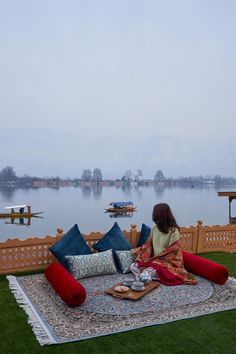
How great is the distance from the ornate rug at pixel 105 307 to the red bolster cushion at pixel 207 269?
0.14 meters

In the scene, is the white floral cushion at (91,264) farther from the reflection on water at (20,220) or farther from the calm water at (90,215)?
the reflection on water at (20,220)

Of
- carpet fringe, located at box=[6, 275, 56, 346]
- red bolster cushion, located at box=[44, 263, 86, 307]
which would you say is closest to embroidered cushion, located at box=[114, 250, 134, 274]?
red bolster cushion, located at box=[44, 263, 86, 307]

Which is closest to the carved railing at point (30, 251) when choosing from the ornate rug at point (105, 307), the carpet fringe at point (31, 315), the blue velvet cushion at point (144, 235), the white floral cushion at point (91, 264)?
the blue velvet cushion at point (144, 235)

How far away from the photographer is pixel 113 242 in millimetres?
7379

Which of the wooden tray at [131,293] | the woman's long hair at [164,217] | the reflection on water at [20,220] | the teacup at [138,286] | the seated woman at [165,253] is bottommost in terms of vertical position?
the reflection on water at [20,220]

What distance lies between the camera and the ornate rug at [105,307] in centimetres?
452

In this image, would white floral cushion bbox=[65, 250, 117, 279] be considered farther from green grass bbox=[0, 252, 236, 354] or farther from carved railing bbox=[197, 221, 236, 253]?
carved railing bbox=[197, 221, 236, 253]

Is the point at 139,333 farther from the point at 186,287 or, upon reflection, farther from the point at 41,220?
the point at 41,220

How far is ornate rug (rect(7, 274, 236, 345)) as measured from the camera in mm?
4516

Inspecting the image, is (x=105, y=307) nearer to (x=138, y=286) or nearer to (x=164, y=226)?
(x=138, y=286)

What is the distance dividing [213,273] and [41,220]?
1720 inches

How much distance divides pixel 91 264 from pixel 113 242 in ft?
3.03

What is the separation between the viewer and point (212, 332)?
14.8 ft

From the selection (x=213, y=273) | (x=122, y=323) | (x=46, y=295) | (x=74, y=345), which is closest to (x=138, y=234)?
(x=213, y=273)
